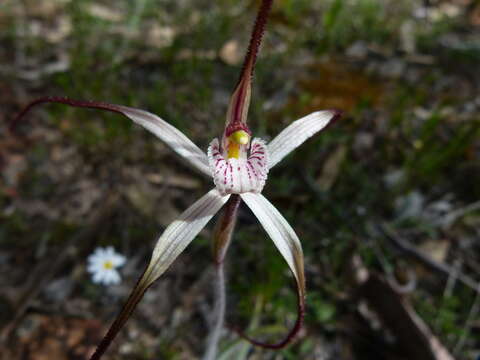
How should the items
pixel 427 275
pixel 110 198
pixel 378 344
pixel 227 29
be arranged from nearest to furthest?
pixel 378 344 → pixel 427 275 → pixel 110 198 → pixel 227 29

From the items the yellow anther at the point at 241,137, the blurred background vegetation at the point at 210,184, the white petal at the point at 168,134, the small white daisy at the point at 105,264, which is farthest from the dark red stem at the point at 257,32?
the small white daisy at the point at 105,264

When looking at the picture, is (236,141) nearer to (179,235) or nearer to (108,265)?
(179,235)

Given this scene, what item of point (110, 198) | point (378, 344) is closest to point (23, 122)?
point (110, 198)

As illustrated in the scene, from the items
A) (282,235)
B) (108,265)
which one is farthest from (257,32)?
(108,265)

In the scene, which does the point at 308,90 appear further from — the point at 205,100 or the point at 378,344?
the point at 378,344

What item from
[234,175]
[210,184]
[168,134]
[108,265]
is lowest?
[234,175]

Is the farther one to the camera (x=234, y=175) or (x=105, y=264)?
(x=105, y=264)

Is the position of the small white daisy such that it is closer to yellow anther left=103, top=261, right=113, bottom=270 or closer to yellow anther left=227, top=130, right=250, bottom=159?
yellow anther left=103, top=261, right=113, bottom=270
